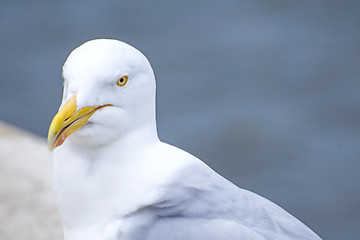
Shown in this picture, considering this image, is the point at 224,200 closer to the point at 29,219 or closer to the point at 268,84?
the point at 29,219

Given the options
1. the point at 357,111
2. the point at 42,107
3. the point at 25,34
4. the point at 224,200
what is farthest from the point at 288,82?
the point at 224,200

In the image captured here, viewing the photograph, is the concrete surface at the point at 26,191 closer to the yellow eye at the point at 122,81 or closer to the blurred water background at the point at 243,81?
the blurred water background at the point at 243,81

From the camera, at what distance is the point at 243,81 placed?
4438mm

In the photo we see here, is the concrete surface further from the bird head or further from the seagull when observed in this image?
the bird head

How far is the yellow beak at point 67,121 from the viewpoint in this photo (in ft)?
5.04

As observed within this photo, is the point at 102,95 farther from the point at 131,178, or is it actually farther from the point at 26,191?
the point at 26,191

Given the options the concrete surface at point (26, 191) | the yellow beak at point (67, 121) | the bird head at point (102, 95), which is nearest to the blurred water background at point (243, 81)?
the concrete surface at point (26, 191)

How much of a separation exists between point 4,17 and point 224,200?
12.1 feet

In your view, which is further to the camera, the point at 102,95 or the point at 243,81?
the point at 243,81

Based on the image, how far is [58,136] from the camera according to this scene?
1548 mm

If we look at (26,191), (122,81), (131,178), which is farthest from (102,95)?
(26,191)

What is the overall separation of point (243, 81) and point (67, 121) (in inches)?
118

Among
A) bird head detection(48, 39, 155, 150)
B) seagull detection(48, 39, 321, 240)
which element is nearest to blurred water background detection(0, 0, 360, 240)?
seagull detection(48, 39, 321, 240)

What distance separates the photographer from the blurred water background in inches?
154
